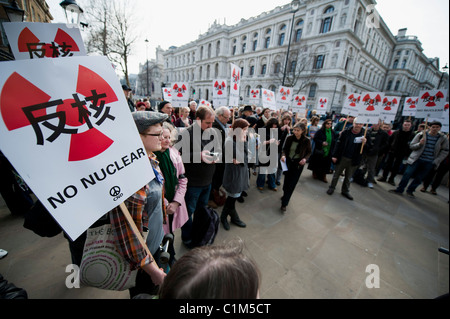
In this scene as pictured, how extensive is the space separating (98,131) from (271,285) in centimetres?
237

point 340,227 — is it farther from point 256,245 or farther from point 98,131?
point 98,131

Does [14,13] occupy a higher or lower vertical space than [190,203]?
higher

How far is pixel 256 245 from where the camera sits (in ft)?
8.96

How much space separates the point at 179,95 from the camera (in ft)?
20.7

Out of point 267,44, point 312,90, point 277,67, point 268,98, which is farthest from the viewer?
point 267,44

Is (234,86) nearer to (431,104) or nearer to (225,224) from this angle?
(225,224)

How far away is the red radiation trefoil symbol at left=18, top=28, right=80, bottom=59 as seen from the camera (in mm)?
1953

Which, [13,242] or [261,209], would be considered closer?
[13,242]

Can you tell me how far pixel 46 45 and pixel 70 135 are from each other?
222 centimetres

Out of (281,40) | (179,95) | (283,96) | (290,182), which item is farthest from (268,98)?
(281,40)

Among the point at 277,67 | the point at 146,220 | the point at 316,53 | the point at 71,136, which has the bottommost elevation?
the point at 146,220

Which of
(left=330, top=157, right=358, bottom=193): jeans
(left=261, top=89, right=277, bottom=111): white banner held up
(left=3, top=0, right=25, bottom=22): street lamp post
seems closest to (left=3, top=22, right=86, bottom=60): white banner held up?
(left=3, top=0, right=25, bottom=22): street lamp post

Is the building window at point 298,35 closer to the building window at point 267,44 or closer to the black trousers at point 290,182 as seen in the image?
the building window at point 267,44
